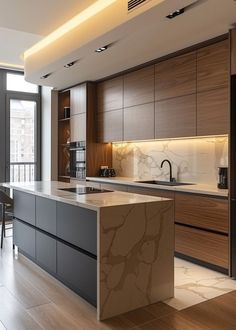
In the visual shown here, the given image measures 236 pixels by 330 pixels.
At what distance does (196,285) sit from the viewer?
3199 mm

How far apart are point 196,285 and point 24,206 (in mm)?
2197

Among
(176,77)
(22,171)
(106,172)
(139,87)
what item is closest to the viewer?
(176,77)

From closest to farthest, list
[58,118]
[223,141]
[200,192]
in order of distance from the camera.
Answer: [200,192]
[223,141]
[58,118]

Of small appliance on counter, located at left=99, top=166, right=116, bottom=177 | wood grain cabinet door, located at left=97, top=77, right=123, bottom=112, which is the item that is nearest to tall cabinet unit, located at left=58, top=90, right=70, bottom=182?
small appliance on counter, located at left=99, top=166, right=116, bottom=177

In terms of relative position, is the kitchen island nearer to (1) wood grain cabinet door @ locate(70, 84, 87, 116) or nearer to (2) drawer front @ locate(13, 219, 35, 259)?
(2) drawer front @ locate(13, 219, 35, 259)

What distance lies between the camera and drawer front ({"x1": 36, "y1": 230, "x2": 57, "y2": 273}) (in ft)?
10.9

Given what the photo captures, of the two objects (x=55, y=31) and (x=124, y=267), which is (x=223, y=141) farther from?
(x=55, y=31)

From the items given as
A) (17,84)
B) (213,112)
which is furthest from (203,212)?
(17,84)

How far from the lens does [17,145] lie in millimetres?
6734

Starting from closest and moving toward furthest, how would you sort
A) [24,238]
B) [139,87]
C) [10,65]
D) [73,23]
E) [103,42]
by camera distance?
[103,42]
[73,23]
[24,238]
[139,87]
[10,65]

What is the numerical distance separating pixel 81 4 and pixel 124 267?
259cm

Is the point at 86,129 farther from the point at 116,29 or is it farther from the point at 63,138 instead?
the point at 116,29

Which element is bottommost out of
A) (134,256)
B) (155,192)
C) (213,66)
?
(134,256)

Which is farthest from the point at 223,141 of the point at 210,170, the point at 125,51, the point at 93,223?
the point at 93,223
